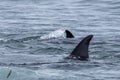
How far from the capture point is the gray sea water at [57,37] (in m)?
14.3

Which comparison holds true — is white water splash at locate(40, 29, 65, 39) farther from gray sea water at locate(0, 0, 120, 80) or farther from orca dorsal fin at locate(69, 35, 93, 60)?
orca dorsal fin at locate(69, 35, 93, 60)

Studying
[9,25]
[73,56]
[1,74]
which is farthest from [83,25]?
[1,74]

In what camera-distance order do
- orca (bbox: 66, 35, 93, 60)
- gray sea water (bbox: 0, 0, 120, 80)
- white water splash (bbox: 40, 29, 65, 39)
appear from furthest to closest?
white water splash (bbox: 40, 29, 65, 39) < orca (bbox: 66, 35, 93, 60) < gray sea water (bbox: 0, 0, 120, 80)

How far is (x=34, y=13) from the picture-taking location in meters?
26.4

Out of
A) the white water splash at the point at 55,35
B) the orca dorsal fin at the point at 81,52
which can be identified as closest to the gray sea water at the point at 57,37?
the white water splash at the point at 55,35

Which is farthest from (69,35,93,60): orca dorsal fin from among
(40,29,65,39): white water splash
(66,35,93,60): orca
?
(40,29,65,39): white water splash

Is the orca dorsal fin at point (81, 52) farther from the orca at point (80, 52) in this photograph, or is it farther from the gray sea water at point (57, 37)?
the gray sea water at point (57, 37)

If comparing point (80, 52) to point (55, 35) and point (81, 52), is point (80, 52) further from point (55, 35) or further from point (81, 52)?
point (55, 35)

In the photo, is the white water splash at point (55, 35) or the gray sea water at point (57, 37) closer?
the gray sea water at point (57, 37)

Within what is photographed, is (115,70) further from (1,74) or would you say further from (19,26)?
(19,26)

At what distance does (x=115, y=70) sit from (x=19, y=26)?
8.57 metres

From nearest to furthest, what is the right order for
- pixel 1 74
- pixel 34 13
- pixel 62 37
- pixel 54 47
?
pixel 1 74, pixel 54 47, pixel 62 37, pixel 34 13

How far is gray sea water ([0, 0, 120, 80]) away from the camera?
46.9ft

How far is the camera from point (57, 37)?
19.3 metres
